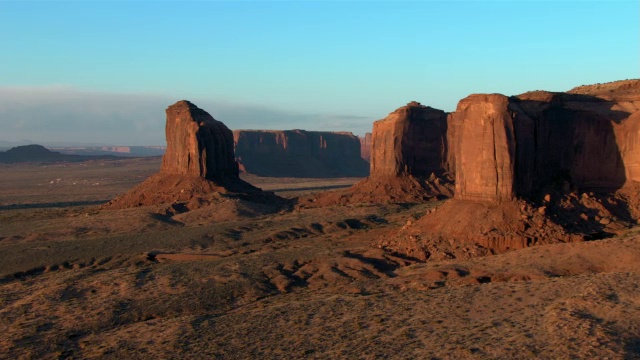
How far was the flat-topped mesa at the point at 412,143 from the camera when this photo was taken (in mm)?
43500

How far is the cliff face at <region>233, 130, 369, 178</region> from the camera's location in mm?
101812

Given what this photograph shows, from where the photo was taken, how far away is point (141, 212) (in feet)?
122

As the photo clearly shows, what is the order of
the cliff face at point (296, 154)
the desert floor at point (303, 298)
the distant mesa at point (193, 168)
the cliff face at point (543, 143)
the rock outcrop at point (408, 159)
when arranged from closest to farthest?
the desert floor at point (303, 298) < the cliff face at point (543, 143) < the distant mesa at point (193, 168) < the rock outcrop at point (408, 159) < the cliff face at point (296, 154)

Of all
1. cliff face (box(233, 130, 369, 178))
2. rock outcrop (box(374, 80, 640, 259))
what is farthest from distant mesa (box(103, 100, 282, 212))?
cliff face (box(233, 130, 369, 178))

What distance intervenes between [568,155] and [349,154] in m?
89.4

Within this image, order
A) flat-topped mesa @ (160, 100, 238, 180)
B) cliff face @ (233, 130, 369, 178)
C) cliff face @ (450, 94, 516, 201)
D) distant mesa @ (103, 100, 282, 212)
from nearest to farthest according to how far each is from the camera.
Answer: cliff face @ (450, 94, 516, 201)
distant mesa @ (103, 100, 282, 212)
flat-topped mesa @ (160, 100, 238, 180)
cliff face @ (233, 130, 369, 178)

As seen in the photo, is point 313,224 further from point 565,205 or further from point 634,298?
point 634,298

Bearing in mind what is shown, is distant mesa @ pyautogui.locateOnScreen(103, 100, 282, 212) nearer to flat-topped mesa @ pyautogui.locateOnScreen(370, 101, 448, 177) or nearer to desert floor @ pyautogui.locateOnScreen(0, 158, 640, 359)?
flat-topped mesa @ pyautogui.locateOnScreen(370, 101, 448, 177)

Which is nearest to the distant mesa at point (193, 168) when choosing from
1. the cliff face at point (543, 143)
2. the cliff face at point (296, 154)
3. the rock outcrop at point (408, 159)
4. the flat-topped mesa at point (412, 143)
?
the rock outcrop at point (408, 159)

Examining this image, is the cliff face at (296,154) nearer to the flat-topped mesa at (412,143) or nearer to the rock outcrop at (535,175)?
the flat-topped mesa at (412,143)

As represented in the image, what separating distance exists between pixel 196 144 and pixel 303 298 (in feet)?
88.5

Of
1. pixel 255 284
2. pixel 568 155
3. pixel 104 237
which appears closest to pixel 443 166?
pixel 568 155

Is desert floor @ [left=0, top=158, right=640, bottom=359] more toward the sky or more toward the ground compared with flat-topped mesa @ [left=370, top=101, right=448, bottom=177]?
more toward the ground

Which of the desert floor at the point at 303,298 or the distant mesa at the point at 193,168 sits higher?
the distant mesa at the point at 193,168
